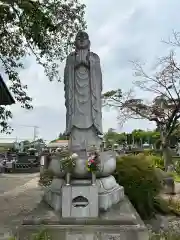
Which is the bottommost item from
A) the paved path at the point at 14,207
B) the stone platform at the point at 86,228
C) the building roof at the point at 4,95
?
the paved path at the point at 14,207

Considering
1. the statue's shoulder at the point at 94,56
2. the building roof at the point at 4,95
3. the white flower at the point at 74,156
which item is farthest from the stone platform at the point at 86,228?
the building roof at the point at 4,95

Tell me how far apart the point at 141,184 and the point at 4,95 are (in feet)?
21.0

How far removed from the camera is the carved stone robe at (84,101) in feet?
21.5

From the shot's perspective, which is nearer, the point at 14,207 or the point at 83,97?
the point at 83,97

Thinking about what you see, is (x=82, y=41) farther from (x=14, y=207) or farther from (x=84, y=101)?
(x=14, y=207)

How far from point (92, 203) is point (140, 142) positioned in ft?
207

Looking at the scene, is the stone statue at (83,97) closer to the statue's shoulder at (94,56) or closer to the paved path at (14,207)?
the statue's shoulder at (94,56)

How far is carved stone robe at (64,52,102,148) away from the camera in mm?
6565

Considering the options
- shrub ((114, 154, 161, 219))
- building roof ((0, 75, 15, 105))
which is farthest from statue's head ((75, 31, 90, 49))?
building roof ((0, 75, 15, 105))

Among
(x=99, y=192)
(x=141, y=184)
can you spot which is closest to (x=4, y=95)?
(x=141, y=184)

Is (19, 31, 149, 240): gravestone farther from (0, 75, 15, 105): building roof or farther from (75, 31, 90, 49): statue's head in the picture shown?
(0, 75, 15, 105): building roof

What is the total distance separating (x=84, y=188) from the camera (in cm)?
519

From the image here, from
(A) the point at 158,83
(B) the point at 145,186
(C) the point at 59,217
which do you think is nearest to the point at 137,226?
(C) the point at 59,217

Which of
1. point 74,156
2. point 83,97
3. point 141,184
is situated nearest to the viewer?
point 74,156
